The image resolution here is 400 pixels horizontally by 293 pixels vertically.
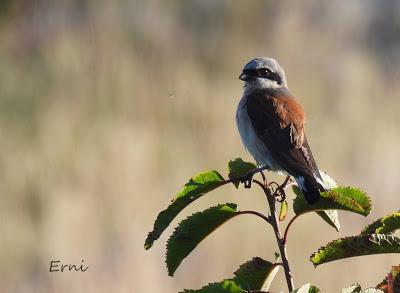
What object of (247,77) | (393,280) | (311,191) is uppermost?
(247,77)

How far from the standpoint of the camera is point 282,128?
3.76 metres

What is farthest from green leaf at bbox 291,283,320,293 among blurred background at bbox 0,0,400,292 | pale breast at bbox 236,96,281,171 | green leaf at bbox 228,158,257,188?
blurred background at bbox 0,0,400,292

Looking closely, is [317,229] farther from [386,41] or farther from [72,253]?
[386,41]

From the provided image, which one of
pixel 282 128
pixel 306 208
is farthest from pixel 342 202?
pixel 282 128

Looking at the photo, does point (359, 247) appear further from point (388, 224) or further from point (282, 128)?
point (282, 128)

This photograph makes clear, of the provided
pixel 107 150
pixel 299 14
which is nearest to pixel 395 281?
pixel 107 150

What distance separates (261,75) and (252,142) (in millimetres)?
459

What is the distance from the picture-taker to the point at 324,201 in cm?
218

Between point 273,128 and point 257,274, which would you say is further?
point 273,128

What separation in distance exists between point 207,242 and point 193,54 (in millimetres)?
1774

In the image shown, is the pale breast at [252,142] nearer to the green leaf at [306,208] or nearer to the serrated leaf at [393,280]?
the green leaf at [306,208]

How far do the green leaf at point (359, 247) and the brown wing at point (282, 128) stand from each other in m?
1.33

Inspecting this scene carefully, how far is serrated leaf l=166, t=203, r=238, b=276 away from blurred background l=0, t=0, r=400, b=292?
437 cm

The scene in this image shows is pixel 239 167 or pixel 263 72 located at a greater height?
pixel 263 72
